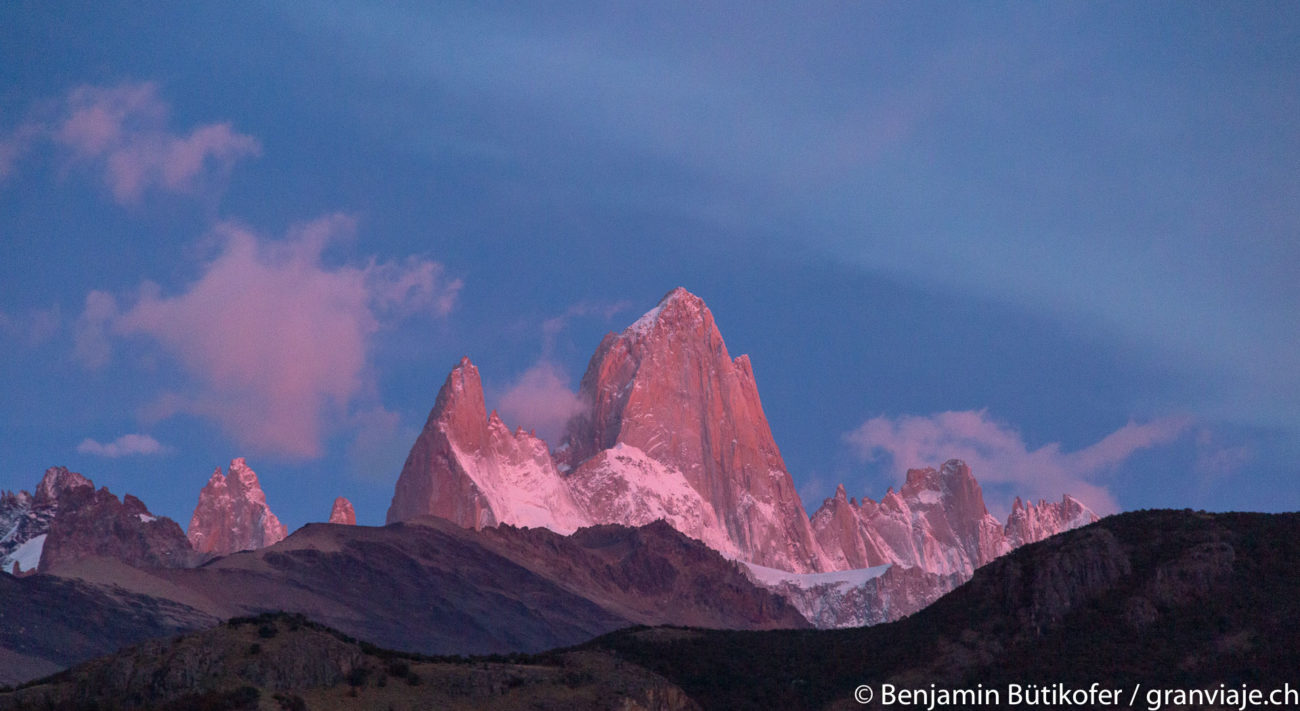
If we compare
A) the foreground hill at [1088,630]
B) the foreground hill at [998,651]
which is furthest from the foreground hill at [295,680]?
the foreground hill at [1088,630]

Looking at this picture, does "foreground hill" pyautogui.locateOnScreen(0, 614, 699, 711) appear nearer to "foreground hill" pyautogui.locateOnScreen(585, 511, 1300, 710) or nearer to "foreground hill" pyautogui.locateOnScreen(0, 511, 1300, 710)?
"foreground hill" pyautogui.locateOnScreen(0, 511, 1300, 710)

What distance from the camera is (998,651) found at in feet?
378

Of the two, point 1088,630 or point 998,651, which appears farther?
point 998,651

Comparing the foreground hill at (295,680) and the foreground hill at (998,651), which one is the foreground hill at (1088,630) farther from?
the foreground hill at (295,680)

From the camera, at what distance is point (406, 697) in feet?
308

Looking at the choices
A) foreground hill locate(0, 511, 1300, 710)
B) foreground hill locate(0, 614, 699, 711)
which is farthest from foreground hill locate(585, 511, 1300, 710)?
foreground hill locate(0, 614, 699, 711)

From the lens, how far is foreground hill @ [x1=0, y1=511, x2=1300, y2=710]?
93.9 m

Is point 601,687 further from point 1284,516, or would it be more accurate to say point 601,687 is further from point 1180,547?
point 1284,516

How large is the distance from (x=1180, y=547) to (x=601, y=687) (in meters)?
49.8

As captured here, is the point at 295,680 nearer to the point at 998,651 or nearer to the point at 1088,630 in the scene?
the point at 998,651

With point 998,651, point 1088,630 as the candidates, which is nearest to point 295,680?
point 998,651

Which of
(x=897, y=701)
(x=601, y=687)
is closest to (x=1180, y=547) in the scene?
(x=897, y=701)

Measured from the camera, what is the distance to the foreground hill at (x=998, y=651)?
308 ft

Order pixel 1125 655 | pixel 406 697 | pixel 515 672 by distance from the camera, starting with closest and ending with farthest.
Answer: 1. pixel 406 697
2. pixel 515 672
3. pixel 1125 655
